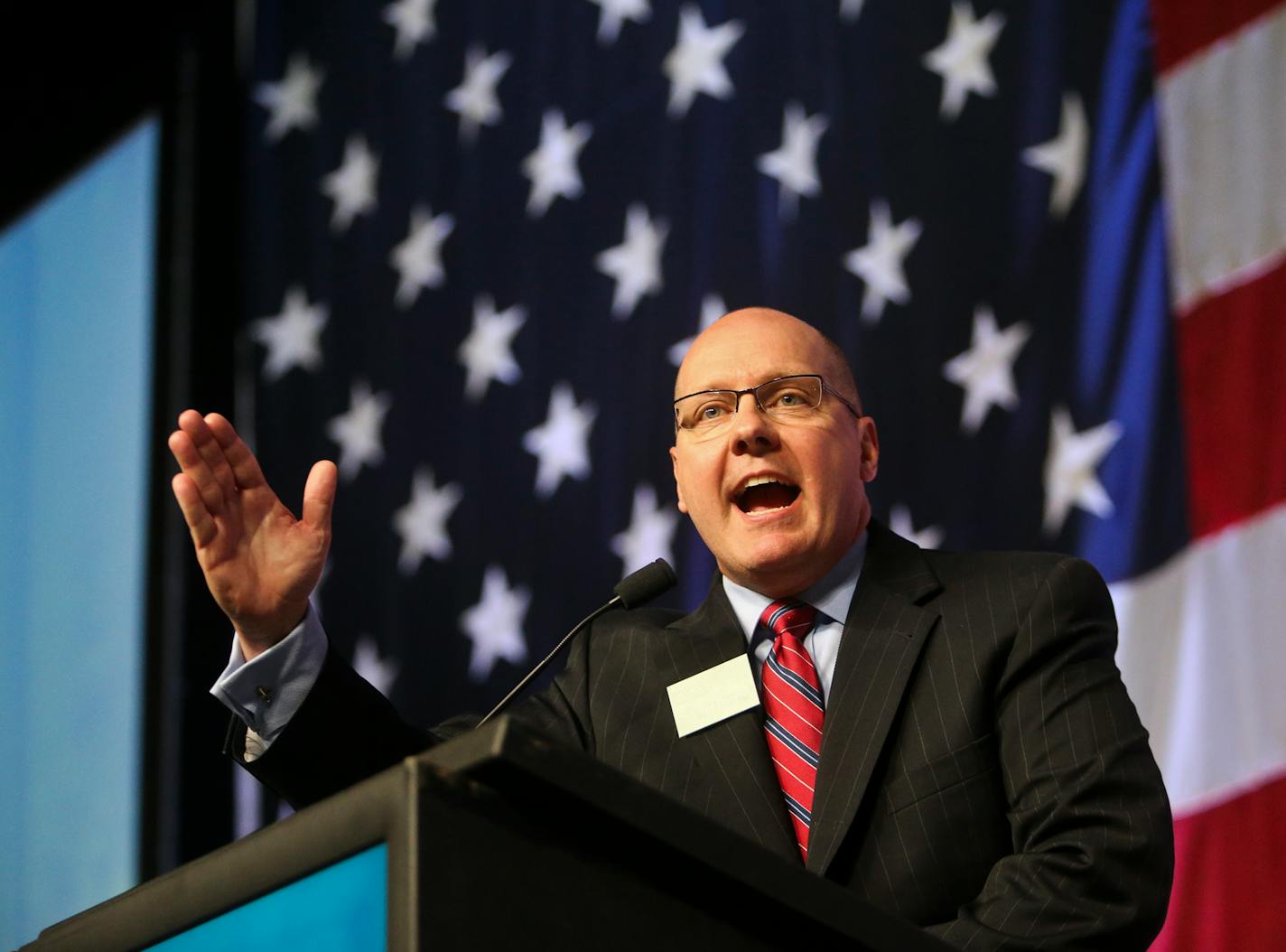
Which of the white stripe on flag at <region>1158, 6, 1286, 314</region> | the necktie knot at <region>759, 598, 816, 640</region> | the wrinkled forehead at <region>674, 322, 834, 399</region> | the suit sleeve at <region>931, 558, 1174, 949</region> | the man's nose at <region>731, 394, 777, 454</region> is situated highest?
the white stripe on flag at <region>1158, 6, 1286, 314</region>

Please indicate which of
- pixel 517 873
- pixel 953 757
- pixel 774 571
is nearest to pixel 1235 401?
pixel 774 571

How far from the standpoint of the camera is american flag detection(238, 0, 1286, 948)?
260 cm

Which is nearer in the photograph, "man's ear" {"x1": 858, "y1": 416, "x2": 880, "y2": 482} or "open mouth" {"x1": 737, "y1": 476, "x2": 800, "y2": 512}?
"open mouth" {"x1": 737, "y1": 476, "x2": 800, "y2": 512}

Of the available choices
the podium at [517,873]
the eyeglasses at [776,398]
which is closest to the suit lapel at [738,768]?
the eyeglasses at [776,398]

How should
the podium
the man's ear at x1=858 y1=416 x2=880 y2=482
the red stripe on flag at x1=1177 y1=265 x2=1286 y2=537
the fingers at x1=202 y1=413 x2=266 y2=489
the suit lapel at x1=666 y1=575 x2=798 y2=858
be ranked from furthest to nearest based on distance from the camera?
1. the red stripe on flag at x1=1177 y1=265 x2=1286 y2=537
2. the man's ear at x1=858 y1=416 x2=880 y2=482
3. the suit lapel at x1=666 y1=575 x2=798 y2=858
4. the fingers at x1=202 y1=413 x2=266 y2=489
5. the podium

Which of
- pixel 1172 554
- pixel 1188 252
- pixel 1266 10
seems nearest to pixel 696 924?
pixel 1172 554

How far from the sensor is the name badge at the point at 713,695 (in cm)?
187

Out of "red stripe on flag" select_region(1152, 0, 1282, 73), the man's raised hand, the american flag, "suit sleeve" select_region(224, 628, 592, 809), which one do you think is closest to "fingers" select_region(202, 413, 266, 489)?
the man's raised hand

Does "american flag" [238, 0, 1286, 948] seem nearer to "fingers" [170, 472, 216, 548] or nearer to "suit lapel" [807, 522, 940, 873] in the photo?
"suit lapel" [807, 522, 940, 873]

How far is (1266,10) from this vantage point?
2680 millimetres

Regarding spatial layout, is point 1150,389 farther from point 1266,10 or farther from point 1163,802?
point 1163,802

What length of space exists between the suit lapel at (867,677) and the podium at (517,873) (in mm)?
756

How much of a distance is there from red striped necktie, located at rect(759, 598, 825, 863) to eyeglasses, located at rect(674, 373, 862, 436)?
12.0 inches

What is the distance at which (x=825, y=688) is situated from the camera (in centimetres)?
191
